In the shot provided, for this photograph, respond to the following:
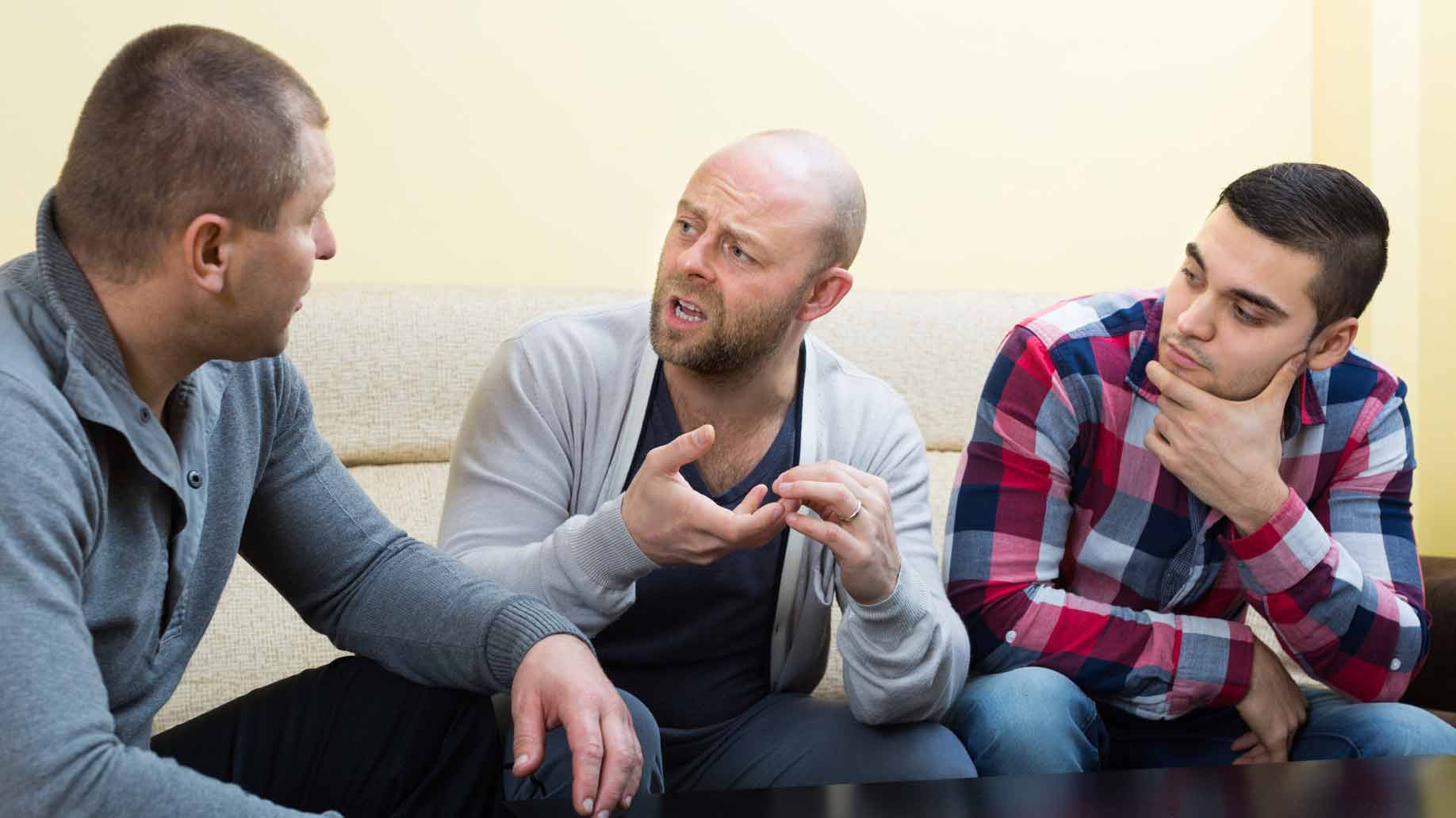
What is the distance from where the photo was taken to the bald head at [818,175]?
5.63ft

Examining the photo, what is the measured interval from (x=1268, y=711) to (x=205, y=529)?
3.88ft

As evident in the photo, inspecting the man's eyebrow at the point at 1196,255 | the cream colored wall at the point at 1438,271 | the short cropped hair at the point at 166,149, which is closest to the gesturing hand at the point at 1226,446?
the man's eyebrow at the point at 1196,255

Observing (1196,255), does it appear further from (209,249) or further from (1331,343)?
(209,249)

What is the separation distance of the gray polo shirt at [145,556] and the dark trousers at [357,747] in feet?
0.12

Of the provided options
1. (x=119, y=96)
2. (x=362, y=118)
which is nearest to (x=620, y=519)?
(x=119, y=96)

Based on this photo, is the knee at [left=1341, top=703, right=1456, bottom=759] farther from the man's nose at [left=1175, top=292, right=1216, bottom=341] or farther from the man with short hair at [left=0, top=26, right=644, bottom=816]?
the man with short hair at [left=0, top=26, right=644, bottom=816]

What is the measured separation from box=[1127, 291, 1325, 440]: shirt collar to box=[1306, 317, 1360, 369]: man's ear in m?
0.02

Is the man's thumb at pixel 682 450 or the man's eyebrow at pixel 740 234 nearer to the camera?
the man's thumb at pixel 682 450

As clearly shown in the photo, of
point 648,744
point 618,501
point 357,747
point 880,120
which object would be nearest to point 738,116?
point 880,120

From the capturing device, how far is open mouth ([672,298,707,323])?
65.5 inches

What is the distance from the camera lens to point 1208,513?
1757mm

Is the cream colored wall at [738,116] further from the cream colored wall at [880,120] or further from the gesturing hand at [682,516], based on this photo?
the gesturing hand at [682,516]

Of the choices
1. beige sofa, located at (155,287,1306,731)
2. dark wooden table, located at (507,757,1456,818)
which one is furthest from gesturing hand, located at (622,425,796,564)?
beige sofa, located at (155,287,1306,731)

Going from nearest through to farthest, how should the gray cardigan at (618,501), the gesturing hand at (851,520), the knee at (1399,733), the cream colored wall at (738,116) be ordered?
the gesturing hand at (851,520) < the gray cardigan at (618,501) < the knee at (1399,733) < the cream colored wall at (738,116)
